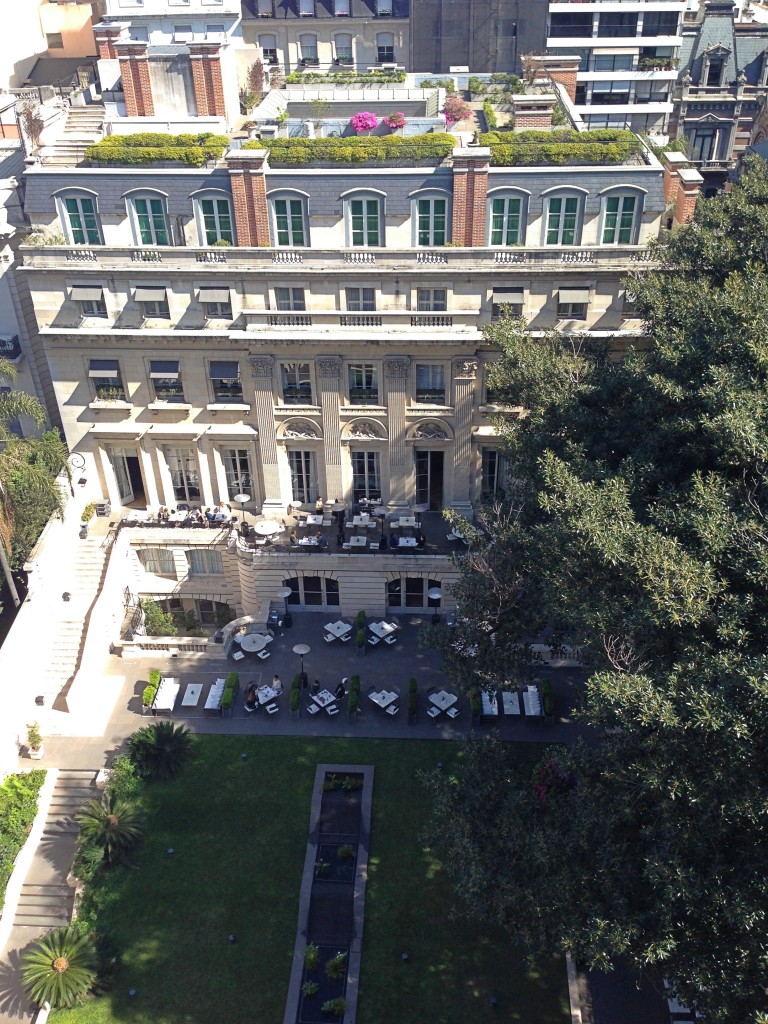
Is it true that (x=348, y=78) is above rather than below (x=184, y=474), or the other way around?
above

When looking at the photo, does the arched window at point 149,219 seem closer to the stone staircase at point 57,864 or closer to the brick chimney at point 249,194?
the brick chimney at point 249,194

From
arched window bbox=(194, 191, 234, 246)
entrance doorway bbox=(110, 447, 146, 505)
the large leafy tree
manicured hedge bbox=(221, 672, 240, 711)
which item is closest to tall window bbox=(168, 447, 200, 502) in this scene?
entrance doorway bbox=(110, 447, 146, 505)

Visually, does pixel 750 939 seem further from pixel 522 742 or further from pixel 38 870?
pixel 38 870

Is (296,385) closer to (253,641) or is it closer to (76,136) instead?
(253,641)

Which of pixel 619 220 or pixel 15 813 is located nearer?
pixel 15 813

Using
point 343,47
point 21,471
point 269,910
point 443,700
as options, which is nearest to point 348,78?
point 343,47

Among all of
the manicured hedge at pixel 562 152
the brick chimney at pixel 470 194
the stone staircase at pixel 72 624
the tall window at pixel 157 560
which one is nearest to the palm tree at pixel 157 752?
the stone staircase at pixel 72 624
